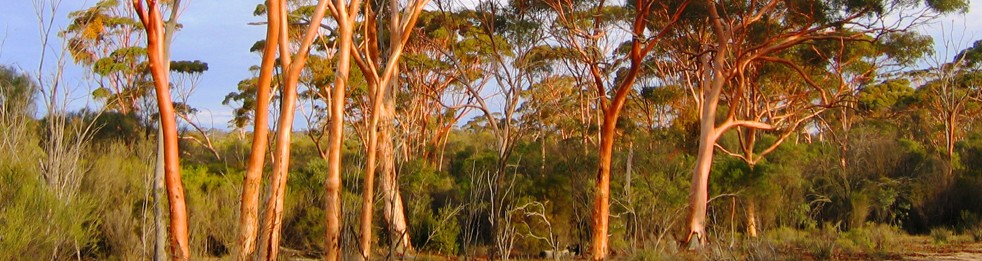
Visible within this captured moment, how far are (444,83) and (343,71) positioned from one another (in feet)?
49.6

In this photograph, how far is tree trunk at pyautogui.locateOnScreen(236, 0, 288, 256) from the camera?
7.46m

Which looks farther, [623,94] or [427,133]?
[427,133]

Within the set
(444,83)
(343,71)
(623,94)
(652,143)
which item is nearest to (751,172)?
(652,143)

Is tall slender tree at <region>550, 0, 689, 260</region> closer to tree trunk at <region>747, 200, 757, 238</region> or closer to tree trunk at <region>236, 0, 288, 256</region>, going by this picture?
tree trunk at <region>747, 200, 757, 238</region>

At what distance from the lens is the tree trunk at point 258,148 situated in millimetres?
7461

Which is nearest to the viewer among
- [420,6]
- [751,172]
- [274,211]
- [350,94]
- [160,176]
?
[274,211]

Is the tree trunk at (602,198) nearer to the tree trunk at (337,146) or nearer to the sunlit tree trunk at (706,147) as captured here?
the sunlit tree trunk at (706,147)

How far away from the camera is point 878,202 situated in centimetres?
1919

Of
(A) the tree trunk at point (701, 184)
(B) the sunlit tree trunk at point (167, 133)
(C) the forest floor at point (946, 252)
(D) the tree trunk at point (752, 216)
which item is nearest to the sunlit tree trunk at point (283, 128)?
(B) the sunlit tree trunk at point (167, 133)

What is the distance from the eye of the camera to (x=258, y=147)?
7.50m

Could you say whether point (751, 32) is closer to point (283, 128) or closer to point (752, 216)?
point (752, 216)

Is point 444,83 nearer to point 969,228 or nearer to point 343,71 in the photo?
point 969,228

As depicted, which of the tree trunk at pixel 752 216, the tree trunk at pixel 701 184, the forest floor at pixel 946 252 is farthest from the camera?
the tree trunk at pixel 752 216

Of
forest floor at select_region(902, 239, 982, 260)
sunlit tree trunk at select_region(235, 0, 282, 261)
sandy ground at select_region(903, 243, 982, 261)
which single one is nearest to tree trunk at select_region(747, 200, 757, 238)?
forest floor at select_region(902, 239, 982, 260)
